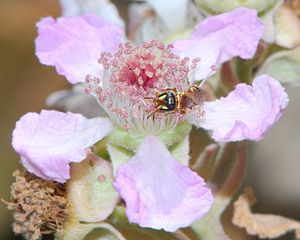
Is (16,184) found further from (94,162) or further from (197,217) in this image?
(197,217)

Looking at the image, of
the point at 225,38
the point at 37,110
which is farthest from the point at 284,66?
the point at 37,110

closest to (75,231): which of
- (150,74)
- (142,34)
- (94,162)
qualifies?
(94,162)

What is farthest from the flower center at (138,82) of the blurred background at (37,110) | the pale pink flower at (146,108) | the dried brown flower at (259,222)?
the blurred background at (37,110)

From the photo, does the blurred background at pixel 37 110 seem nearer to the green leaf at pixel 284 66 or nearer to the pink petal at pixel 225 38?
the green leaf at pixel 284 66

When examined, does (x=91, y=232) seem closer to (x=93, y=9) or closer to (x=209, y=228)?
(x=209, y=228)

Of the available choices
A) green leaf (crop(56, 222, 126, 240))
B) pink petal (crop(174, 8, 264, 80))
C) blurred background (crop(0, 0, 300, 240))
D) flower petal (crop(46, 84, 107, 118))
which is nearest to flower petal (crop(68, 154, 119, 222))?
green leaf (crop(56, 222, 126, 240))

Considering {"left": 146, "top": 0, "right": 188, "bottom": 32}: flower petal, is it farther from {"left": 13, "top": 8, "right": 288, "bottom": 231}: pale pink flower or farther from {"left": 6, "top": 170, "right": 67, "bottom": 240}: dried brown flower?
{"left": 6, "top": 170, "right": 67, "bottom": 240}: dried brown flower
